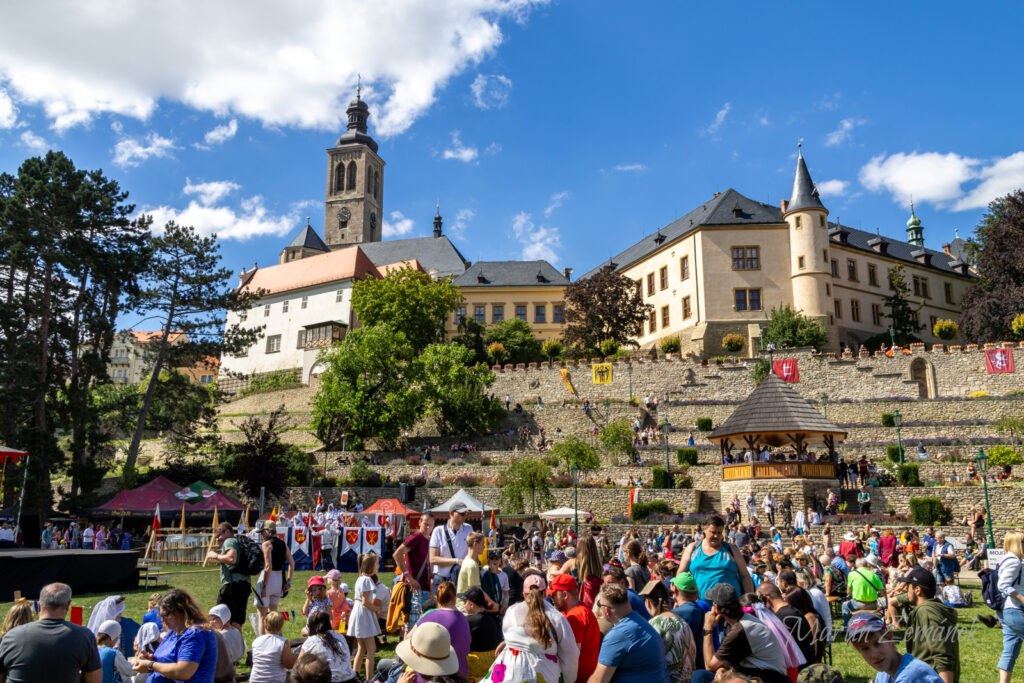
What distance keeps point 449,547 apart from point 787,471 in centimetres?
2044

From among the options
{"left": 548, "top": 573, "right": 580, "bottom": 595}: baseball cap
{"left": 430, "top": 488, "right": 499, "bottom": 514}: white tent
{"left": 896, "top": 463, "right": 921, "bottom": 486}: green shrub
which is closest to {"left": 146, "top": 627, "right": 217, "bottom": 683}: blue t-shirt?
{"left": 548, "top": 573, "right": 580, "bottom": 595}: baseball cap

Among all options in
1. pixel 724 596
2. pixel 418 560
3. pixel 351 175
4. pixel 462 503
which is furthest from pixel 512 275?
pixel 724 596

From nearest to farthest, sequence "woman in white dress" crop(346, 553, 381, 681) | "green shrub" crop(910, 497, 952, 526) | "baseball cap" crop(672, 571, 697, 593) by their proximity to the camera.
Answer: "baseball cap" crop(672, 571, 697, 593), "woman in white dress" crop(346, 553, 381, 681), "green shrub" crop(910, 497, 952, 526)

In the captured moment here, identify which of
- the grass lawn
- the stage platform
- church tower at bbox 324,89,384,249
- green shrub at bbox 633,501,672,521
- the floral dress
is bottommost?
the grass lawn

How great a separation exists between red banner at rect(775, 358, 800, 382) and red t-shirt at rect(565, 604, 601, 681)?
134 ft

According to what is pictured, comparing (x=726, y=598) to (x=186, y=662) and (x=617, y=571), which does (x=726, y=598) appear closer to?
(x=617, y=571)

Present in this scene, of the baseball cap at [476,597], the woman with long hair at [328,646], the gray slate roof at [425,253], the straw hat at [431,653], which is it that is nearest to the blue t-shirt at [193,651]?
the woman with long hair at [328,646]

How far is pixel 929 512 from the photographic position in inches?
1006

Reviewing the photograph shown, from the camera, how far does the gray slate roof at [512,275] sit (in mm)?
66750

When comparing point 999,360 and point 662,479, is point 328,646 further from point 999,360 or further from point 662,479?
point 999,360

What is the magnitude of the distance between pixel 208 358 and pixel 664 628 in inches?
1536

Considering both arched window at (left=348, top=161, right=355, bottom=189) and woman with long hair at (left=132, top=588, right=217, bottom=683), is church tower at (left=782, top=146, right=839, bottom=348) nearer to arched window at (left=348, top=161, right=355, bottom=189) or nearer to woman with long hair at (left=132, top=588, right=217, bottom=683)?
woman with long hair at (left=132, top=588, right=217, bottom=683)

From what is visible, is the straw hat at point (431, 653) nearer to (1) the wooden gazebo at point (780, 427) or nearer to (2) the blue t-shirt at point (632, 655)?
(2) the blue t-shirt at point (632, 655)

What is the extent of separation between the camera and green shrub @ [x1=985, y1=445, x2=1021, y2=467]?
30844 millimetres
